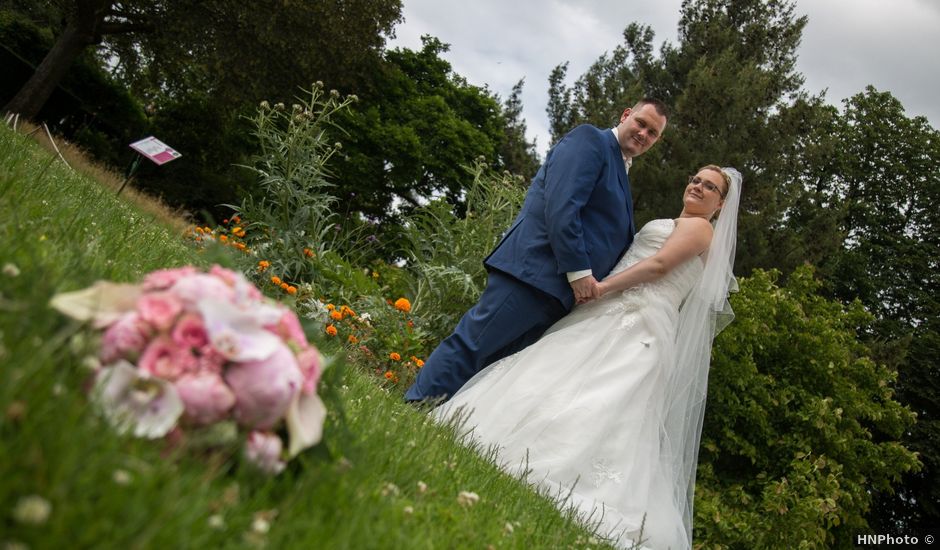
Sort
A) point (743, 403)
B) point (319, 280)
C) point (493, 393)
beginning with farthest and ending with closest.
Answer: point (743, 403)
point (319, 280)
point (493, 393)

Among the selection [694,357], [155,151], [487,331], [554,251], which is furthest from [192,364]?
[155,151]

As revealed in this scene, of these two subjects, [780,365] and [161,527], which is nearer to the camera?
[161,527]

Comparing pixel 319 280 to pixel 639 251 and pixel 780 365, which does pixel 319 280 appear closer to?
pixel 639 251

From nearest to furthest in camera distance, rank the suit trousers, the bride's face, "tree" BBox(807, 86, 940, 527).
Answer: the suit trousers
the bride's face
"tree" BBox(807, 86, 940, 527)

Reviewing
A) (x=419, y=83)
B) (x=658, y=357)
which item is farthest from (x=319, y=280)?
(x=419, y=83)

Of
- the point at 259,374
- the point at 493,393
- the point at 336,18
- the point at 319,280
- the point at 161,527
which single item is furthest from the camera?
the point at 336,18

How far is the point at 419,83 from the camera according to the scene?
92.5ft

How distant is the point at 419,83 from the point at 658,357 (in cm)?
→ 2506

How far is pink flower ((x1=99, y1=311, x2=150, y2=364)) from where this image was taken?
3.77ft

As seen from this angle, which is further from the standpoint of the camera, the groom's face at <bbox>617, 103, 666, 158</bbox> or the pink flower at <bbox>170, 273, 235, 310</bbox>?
the groom's face at <bbox>617, 103, 666, 158</bbox>

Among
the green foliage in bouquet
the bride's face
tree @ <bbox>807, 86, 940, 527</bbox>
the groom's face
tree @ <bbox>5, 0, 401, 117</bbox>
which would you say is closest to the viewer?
the groom's face

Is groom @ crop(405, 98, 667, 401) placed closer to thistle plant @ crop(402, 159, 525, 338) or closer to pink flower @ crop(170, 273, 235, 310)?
thistle plant @ crop(402, 159, 525, 338)

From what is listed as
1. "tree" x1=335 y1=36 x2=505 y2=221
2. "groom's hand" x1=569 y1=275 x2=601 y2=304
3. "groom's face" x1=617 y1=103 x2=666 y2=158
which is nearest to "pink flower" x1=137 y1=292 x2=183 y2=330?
"groom's hand" x1=569 y1=275 x2=601 y2=304

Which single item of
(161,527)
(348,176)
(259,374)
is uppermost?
(348,176)
